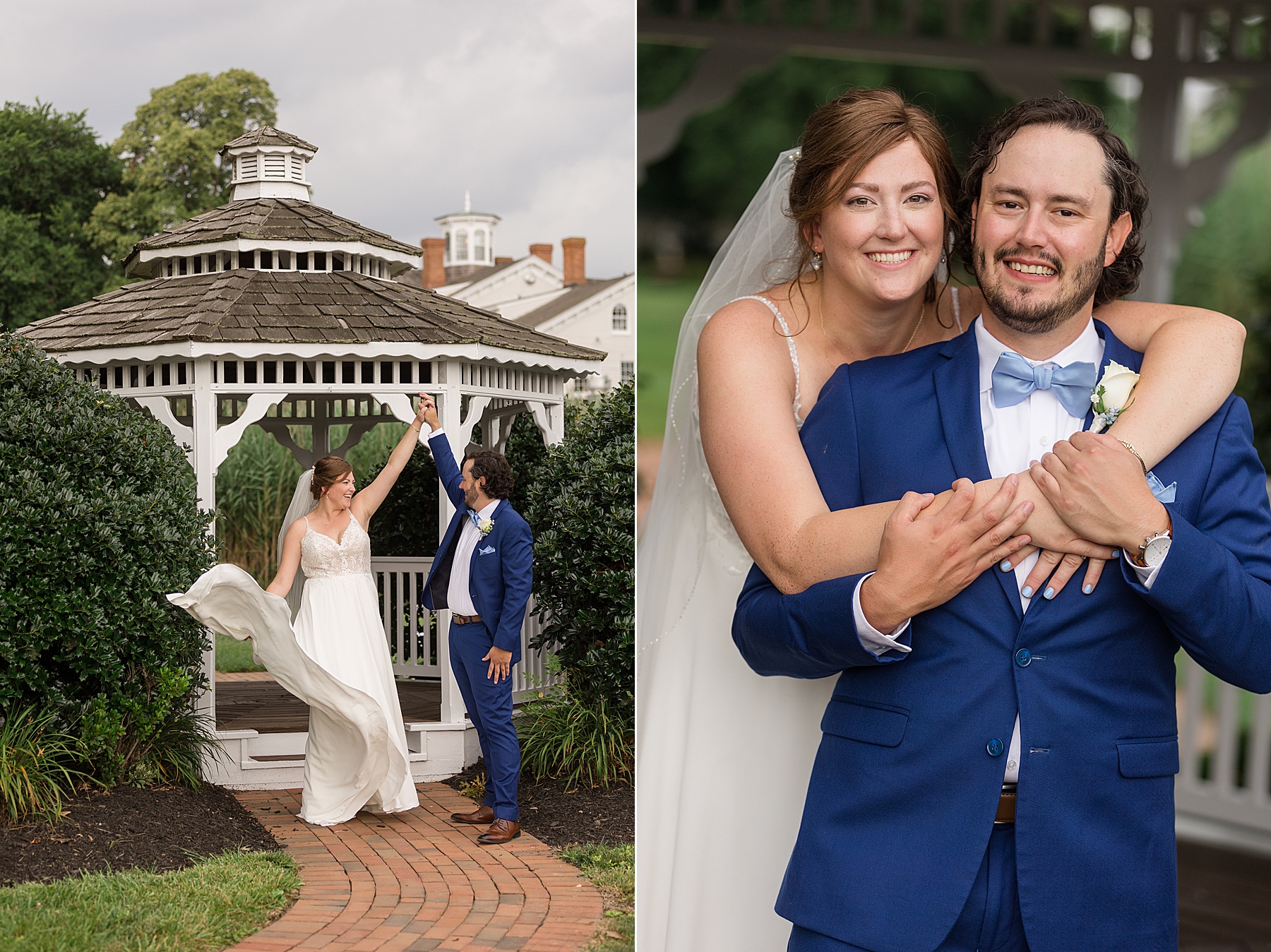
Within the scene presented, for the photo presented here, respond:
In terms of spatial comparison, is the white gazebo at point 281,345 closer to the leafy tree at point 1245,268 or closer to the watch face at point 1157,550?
the watch face at point 1157,550

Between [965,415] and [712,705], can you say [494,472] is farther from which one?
[965,415]

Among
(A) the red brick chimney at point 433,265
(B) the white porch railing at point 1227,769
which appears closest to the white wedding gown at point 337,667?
(A) the red brick chimney at point 433,265

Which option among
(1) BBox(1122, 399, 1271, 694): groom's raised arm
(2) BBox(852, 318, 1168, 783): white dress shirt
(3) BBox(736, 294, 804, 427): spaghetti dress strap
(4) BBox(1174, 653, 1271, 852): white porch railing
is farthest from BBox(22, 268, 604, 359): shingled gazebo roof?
(4) BBox(1174, 653, 1271, 852): white porch railing

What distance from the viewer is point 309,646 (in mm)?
2934

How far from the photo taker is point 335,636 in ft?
9.68

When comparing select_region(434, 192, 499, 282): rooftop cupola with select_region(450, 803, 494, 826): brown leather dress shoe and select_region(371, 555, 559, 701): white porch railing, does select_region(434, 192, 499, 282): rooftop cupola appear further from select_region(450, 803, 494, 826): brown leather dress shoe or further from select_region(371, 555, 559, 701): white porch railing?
select_region(450, 803, 494, 826): brown leather dress shoe

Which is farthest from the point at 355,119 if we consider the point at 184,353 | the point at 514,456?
the point at 514,456

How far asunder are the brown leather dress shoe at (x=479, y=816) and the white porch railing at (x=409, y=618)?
386mm

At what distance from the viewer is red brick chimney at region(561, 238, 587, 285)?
3.16 m

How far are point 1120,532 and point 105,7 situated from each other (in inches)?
105

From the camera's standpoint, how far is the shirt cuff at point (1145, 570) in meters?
1.59

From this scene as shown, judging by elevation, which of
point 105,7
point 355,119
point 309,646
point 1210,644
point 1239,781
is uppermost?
point 105,7

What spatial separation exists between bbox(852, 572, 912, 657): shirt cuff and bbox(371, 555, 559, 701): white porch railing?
1.61 metres

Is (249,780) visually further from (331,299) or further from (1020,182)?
(1020,182)
